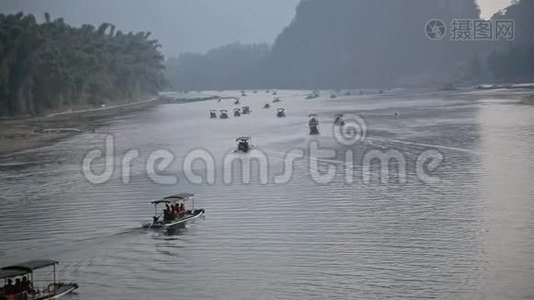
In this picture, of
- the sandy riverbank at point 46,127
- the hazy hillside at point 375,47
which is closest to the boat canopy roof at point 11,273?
the sandy riverbank at point 46,127

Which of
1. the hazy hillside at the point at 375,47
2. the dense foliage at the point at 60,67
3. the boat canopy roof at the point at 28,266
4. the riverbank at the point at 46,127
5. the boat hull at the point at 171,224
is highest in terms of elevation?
the hazy hillside at the point at 375,47

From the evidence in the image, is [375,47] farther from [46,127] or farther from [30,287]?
[30,287]

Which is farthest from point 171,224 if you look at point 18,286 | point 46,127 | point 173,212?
point 46,127

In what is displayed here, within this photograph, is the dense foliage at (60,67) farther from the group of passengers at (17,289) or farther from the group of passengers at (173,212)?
the group of passengers at (17,289)

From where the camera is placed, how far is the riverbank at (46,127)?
48406mm

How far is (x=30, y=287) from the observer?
15461 millimetres

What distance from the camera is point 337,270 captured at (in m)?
16.9

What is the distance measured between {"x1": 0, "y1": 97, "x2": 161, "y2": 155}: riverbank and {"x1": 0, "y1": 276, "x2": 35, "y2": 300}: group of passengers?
101ft

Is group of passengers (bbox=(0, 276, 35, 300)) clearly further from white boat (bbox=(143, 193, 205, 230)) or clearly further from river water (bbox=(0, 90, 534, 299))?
white boat (bbox=(143, 193, 205, 230))

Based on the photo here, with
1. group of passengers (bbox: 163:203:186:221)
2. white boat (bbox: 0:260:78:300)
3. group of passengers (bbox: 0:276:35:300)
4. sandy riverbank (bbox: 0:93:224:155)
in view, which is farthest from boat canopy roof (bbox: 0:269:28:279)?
sandy riverbank (bbox: 0:93:224:155)

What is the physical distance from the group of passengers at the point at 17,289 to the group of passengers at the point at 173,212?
258 inches

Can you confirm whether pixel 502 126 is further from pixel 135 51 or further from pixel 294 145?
pixel 135 51

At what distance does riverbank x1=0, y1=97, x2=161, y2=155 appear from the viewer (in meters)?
48.4

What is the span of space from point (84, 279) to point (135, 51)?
105 m
